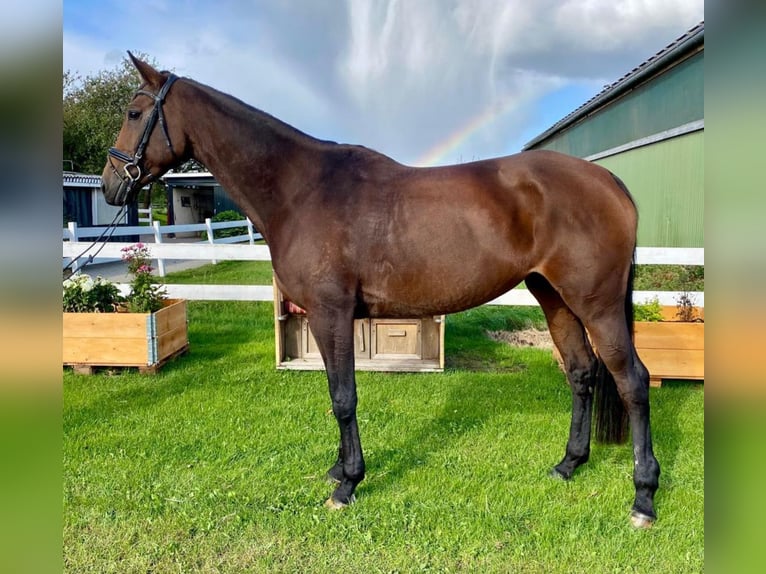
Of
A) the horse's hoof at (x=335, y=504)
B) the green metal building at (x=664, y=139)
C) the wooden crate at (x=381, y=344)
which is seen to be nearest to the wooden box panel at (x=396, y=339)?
the wooden crate at (x=381, y=344)

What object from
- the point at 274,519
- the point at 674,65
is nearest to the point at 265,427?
the point at 274,519

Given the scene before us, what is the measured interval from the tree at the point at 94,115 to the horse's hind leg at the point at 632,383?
87.5ft

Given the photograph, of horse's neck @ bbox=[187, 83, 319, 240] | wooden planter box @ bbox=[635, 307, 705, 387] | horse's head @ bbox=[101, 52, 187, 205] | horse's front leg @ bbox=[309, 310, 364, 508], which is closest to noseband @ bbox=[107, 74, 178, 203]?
horse's head @ bbox=[101, 52, 187, 205]

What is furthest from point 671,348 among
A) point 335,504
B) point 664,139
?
point 664,139

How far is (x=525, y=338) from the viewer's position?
655 cm

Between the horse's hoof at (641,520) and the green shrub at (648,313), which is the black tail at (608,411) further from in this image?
the green shrub at (648,313)

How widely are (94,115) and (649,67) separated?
87.2ft

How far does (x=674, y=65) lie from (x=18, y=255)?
11.0m

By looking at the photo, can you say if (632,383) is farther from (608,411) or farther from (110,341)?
(110,341)

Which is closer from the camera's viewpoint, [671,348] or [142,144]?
[142,144]

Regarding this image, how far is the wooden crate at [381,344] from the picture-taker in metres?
5.31

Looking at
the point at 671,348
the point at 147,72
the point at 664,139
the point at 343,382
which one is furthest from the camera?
the point at 664,139

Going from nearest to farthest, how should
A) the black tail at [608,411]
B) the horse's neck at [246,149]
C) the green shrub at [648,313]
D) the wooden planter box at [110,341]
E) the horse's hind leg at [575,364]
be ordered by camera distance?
1. the horse's neck at [246,149]
2. the black tail at [608,411]
3. the horse's hind leg at [575,364]
4. the green shrub at [648,313]
5. the wooden planter box at [110,341]

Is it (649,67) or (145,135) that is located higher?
(649,67)
